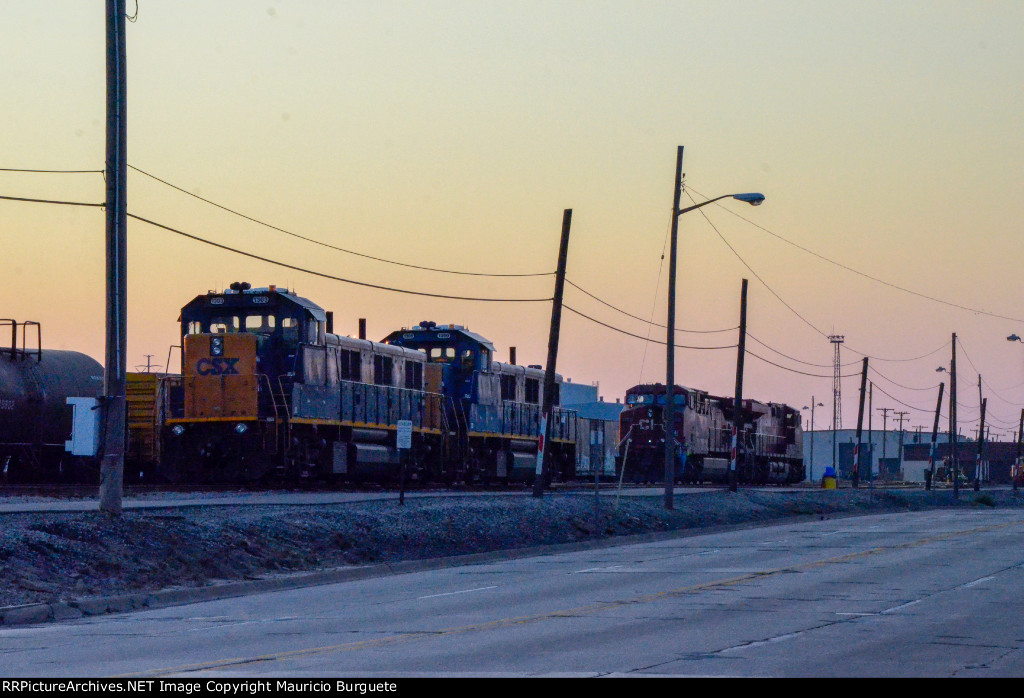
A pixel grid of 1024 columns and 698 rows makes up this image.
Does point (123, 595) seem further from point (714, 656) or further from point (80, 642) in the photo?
point (714, 656)

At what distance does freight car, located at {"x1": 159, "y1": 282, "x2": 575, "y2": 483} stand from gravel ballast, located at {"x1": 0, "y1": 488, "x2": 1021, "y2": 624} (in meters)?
5.64

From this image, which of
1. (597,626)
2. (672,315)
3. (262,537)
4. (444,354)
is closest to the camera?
(597,626)

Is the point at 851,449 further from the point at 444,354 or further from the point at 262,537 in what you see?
the point at 262,537

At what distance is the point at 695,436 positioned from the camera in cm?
6250

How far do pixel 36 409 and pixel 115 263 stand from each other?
1513cm

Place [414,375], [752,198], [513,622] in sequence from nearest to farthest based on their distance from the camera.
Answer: [513,622] < [752,198] < [414,375]

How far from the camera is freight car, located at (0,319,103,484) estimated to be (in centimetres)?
3347

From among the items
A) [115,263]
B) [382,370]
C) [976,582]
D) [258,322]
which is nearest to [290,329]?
[258,322]

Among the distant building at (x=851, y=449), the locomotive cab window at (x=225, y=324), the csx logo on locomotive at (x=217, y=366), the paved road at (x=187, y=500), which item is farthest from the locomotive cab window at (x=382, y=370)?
the distant building at (x=851, y=449)

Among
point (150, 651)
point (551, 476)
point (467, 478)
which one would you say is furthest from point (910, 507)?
point (150, 651)

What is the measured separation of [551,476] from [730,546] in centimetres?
2132

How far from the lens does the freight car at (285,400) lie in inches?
1384

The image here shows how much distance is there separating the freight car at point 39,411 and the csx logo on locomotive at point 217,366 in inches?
128

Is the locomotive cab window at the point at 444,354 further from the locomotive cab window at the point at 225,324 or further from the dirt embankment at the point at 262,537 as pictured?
the locomotive cab window at the point at 225,324
